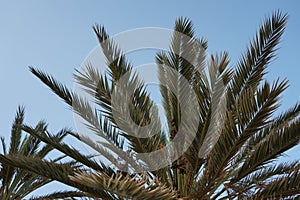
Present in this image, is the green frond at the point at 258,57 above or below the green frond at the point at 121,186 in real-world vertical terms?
above

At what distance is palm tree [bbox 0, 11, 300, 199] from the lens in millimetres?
5594

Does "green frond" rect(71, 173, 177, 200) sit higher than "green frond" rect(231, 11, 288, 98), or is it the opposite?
"green frond" rect(231, 11, 288, 98)

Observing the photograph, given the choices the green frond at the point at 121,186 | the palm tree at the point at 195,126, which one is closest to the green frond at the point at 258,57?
the palm tree at the point at 195,126

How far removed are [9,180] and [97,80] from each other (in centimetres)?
646

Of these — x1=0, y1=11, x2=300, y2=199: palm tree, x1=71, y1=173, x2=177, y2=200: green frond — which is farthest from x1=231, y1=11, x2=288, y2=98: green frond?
x1=71, y1=173, x2=177, y2=200: green frond

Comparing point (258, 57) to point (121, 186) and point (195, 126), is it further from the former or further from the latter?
point (121, 186)

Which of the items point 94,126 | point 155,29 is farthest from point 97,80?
point 155,29

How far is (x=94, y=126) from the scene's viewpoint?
671 centimetres

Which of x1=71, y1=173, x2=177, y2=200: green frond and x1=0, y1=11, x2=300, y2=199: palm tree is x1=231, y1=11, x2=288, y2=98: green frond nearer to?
x1=0, y1=11, x2=300, y2=199: palm tree

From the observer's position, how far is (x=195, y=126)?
6109 mm

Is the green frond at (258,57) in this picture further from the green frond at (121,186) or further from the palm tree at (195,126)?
the green frond at (121,186)

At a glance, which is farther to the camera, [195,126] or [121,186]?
[195,126]

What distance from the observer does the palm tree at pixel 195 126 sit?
5.59 metres

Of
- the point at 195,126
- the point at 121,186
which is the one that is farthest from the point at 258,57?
the point at 121,186
